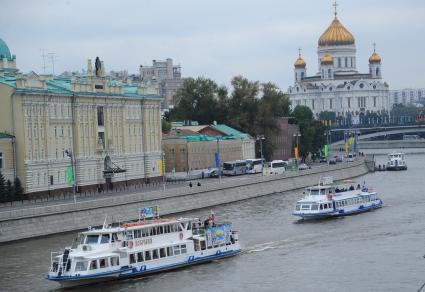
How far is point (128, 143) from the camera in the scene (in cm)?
9494

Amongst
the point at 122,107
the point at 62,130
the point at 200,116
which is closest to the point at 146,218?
the point at 62,130

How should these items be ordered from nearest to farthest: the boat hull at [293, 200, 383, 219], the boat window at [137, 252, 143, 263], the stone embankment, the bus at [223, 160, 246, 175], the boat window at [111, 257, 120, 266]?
1. the boat window at [111, 257, 120, 266]
2. the boat window at [137, 252, 143, 263]
3. the stone embankment
4. the boat hull at [293, 200, 383, 219]
5. the bus at [223, 160, 246, 175]

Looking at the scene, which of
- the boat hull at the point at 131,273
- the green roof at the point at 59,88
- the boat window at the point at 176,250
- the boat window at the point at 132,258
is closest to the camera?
the boat hull at the point at 131,273

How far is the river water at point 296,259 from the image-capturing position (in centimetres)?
4788

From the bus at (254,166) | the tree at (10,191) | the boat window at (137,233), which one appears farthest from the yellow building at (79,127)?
the boat window at (137,233)

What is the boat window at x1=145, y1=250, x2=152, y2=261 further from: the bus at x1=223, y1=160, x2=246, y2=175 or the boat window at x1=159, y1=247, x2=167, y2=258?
the bus at x1=223, y1=160, x2=246, y2=175

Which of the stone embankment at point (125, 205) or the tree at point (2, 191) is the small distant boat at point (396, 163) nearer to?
the stone embankment at point (125, 205)

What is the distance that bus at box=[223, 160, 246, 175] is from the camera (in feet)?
373

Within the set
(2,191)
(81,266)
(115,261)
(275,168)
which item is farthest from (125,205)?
(275,168)

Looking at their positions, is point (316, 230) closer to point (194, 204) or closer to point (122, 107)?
point (194, 204)

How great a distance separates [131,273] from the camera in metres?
50.7

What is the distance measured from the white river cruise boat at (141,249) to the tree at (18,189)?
24.0m

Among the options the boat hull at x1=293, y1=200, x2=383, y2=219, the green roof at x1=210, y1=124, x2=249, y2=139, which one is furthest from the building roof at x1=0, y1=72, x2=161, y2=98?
the green roof at x1=210, y1=124, x2=249, y2=139

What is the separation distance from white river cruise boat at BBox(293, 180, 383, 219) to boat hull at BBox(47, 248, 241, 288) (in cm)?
1709
